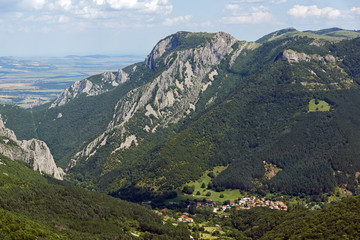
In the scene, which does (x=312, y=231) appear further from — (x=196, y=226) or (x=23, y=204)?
(x=23, y=204)

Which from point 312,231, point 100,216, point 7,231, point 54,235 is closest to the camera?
point 7,231

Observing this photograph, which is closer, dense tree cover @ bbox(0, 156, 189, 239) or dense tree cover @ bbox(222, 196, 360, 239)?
dense tree cover @ bbox(0, 156, 189, 239)

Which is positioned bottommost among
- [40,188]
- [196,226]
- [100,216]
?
[196,226]

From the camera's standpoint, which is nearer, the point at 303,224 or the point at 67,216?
the point at 303,224

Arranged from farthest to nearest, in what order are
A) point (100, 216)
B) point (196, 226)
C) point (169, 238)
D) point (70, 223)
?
point (196, 226) → point (100, 216) → point (169, 238) → point (70, 223)

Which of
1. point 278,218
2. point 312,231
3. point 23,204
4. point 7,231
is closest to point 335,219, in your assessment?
point 312,231

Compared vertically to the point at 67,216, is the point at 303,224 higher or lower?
lower

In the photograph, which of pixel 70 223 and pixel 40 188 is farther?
pixel 40 188

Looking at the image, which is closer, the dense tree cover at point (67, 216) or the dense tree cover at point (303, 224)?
the dense tree cover at point (67, 216)
